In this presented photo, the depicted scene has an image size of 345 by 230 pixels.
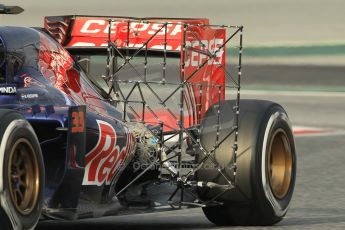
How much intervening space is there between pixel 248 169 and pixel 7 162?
8.18 ft

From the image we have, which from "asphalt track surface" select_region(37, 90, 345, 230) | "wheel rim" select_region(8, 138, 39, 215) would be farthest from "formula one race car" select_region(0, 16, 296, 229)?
"asphalt track surface" select_region(37, 90, 345, 230)

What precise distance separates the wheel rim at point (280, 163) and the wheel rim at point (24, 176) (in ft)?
8.53

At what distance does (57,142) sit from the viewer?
6586mm

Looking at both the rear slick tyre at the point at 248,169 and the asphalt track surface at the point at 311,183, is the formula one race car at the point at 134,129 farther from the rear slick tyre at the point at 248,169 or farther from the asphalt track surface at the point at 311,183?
the asphalt track surface at the point at 311,183

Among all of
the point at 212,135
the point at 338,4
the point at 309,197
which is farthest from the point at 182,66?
the point at 338,4

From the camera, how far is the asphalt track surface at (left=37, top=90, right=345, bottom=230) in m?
8.41

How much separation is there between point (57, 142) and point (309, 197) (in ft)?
14.1

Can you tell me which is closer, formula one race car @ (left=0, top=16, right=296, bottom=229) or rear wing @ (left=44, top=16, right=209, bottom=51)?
formula one race car @ (left=0, top=16, right=296, bottom=229)

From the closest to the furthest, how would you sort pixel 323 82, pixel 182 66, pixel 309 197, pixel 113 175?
pixel 113 175 → pixel 182 66 → pixel 309 197 → pixel 323 82

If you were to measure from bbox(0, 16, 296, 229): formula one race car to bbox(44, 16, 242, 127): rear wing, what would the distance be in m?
0.01

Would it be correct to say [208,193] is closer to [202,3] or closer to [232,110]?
[232,110]

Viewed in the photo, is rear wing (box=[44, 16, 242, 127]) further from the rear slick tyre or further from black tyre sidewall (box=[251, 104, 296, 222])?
black tyre sidewall (box=[251, 104, 296, 222])

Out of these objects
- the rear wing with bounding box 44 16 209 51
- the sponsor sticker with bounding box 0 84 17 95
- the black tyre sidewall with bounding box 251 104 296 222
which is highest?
the rear wing with bounding box 44 16 209 51

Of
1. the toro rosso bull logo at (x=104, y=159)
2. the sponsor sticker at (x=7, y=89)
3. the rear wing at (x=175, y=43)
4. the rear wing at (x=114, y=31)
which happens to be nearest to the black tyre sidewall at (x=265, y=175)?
the rear wing at (x=175, y=43)
